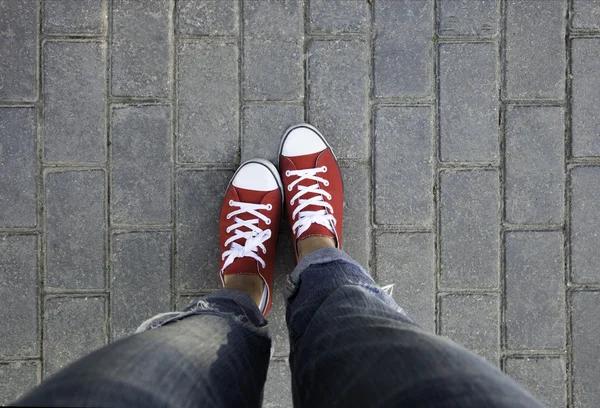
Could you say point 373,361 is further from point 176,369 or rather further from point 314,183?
point 314,183

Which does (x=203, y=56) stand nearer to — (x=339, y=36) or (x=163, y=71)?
(x=163, y=71)

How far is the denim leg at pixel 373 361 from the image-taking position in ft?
3.42

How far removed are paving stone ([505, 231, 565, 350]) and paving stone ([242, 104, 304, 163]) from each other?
1.04 m

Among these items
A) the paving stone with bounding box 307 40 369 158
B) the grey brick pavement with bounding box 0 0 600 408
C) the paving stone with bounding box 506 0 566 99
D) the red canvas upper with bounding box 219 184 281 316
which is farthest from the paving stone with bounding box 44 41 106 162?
the paving stone with bounding box 506 0 566 99

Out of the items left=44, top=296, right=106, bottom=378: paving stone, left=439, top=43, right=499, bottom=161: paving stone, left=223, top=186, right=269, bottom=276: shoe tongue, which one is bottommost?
left=44, top=296, right=106, bottom=378: paving stone

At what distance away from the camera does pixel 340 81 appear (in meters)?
2.01

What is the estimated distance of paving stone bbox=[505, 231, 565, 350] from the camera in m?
2.03

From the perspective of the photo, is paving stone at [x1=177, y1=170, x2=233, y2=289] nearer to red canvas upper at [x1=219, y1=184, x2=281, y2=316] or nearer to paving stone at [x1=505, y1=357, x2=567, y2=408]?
red canvas upper at [x1=219, y1=184, x2=281, y2=316]

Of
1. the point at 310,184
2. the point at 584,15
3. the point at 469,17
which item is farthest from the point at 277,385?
the point at 584,15

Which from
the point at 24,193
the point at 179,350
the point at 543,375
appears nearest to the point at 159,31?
the point at 24,193

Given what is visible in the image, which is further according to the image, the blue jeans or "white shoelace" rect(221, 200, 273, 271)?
"white shoelace" rect(221, 200, 273, 271)

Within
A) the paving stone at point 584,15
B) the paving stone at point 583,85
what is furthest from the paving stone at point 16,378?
the paving stone at point 584,15

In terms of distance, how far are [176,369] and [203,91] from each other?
1198mm

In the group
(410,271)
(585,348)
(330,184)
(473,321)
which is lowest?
(585,348)
